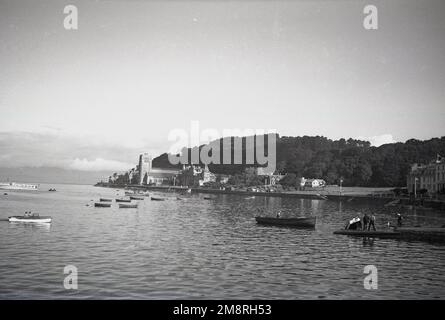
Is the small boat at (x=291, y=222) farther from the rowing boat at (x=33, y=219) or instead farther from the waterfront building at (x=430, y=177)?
the waterfront building at (x=430, y=177)

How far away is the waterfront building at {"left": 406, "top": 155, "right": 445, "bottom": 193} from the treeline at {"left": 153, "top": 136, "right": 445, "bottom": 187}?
1305cm

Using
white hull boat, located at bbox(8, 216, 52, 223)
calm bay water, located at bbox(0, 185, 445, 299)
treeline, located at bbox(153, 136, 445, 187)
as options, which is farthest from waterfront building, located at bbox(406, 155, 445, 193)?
white hull boat, located at bbox(8, 216, 52, 223)

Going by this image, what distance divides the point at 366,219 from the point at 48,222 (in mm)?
27258

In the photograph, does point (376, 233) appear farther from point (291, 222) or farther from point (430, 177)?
point (430, 177)

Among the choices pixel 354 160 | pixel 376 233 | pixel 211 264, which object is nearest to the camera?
pixel 211 264

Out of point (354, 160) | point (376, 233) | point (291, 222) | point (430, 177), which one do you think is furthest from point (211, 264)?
point (354, 160)

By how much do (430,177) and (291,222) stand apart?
54755mm

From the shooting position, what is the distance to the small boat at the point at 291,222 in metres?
38.2

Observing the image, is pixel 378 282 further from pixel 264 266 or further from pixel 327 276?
pixel 264 266

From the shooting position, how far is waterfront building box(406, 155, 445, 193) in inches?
2968

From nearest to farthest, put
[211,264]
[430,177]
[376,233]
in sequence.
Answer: [211,264] < [376,233] < [430,177]

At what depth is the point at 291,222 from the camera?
Result: 128 ft

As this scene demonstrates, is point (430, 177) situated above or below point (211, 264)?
above
